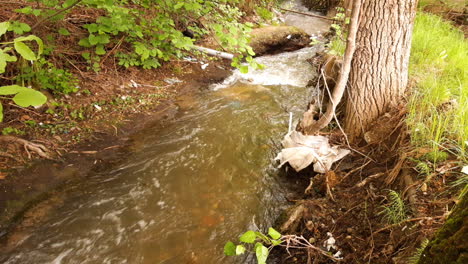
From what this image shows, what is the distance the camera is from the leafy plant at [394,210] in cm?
207

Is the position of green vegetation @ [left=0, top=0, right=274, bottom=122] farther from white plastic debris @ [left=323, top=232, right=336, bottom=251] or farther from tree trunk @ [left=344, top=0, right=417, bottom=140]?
white plastic debris @ [left=323, top=232, right=336, bottom=251]

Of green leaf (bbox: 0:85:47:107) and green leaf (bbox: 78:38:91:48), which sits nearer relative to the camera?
green leaf (bbox: 0:85:47:107)

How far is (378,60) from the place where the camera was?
113 inches

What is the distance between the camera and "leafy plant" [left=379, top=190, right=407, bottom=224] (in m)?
2.07

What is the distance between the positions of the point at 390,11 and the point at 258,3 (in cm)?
803

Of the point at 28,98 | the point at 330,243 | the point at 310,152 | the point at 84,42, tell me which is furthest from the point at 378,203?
the point at 84,42

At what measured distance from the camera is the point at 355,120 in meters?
3.10

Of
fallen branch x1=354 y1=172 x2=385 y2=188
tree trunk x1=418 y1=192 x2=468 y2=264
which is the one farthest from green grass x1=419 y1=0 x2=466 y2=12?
tree trunk x1=418 y1=192 x2=468 y2=264

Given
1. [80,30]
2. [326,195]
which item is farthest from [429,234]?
[80,30]

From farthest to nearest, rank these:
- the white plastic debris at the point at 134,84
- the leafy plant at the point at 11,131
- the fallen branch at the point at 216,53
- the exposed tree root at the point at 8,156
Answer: the fallen branch at the point at 216,53, the white plastic debris at the point at 134,84, the leafy plant at the point at 11,131, the exposed tree root at the point at 8,156

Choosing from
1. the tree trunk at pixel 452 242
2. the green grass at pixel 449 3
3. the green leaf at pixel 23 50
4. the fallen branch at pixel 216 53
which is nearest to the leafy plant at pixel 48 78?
the fallen branch at pixel 216 53

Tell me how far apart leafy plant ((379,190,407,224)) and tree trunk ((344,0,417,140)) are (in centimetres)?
102

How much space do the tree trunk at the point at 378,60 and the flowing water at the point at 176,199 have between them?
134 centimetres

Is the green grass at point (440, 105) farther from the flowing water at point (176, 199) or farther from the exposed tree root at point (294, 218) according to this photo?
the flowing water at point (176, 199)
